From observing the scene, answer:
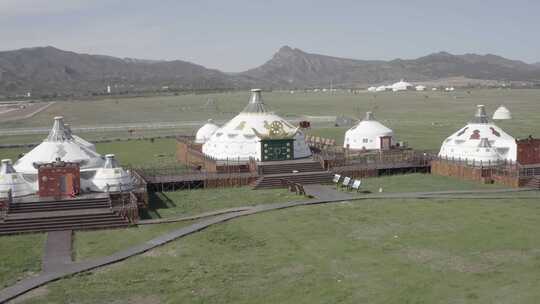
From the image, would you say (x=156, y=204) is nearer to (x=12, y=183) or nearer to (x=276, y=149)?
(x=12, y=183)

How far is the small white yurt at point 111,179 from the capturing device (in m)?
37.5

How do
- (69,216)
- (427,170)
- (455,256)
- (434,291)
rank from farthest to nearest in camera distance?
(427,170)
(69,216)
(455,256)
(434,291)

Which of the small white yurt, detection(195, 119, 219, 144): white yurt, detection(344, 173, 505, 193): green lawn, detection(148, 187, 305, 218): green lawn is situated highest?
detection(195, 119, 219, 144): white yurt

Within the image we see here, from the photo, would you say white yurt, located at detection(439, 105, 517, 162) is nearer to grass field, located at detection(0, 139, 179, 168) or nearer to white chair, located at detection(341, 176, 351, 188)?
white chair, located at detection(341, 176, 351, 188)

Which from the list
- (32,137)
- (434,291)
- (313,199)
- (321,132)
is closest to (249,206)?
(313,199)

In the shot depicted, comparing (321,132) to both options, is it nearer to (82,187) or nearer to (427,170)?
(427,170)

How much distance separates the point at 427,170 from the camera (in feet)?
166

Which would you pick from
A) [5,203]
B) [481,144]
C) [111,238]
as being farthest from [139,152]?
[111,238]

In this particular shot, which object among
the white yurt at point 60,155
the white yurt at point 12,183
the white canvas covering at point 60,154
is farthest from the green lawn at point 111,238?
the white canvas covering at point 60,154

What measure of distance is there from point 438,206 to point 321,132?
53648 millimetres

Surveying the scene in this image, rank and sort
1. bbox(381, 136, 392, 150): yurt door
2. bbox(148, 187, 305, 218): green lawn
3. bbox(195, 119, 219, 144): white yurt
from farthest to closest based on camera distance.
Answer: bbox(195, 119, 219, 144): white yurt < bbox(381, 136, 392, 150): yurt door < bbox(148, 187, 305, 218): green lawn

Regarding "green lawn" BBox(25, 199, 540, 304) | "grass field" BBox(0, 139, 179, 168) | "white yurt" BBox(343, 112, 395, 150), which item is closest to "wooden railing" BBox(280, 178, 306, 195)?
"green lawn" BBox(25, 199, 540, 304)

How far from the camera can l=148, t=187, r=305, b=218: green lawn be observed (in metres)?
36.7

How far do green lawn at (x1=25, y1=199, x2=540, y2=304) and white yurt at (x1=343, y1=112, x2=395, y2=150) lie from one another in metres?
26.3
